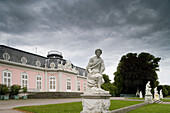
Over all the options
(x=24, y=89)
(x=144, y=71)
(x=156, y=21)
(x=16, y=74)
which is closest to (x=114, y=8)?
(x=156, y=21)

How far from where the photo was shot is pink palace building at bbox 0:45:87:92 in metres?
24.9

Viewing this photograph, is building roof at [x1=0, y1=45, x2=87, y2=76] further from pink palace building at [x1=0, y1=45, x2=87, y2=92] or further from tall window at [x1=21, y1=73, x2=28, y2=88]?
tall window at [x1=21, y1=73, x2=28, y2=88]

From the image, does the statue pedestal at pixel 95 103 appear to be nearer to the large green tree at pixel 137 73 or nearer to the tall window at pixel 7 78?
the tall window at pixel 7 78

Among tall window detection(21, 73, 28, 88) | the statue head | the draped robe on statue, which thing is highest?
the statue head

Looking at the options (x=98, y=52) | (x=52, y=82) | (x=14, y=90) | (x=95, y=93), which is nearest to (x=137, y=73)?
(x=52, y=82)

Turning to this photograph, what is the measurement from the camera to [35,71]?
30.1 meters

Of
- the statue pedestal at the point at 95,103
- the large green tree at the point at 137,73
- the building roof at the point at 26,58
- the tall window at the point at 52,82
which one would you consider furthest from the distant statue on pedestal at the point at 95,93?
the large green tree at the point at 137,73

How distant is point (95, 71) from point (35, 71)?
25.2 m

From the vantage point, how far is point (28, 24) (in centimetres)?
1359

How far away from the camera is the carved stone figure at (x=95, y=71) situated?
6.63 metres

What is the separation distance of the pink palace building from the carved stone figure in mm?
20447

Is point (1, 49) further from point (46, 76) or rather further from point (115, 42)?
point (115, 42)

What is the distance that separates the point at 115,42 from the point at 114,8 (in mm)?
3121

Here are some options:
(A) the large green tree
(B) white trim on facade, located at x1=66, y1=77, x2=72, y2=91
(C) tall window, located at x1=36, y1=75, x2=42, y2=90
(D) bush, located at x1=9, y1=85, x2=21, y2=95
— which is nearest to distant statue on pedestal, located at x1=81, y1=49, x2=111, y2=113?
(D) bush, located at x1=9, y1=85, x2=21, y2=95
